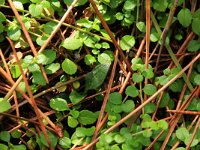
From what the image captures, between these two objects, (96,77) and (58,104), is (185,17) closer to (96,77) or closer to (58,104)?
(96,77)

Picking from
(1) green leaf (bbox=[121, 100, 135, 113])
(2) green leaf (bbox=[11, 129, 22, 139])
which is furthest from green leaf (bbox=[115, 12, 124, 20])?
(2) green leaf (bbox=[11, 129, 22, 139])

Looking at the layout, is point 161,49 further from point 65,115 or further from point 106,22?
point 65,115

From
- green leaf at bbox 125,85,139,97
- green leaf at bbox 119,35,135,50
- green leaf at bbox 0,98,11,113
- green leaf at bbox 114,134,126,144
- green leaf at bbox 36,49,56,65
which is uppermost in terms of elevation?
green leaf at bbox 119,35,135,50

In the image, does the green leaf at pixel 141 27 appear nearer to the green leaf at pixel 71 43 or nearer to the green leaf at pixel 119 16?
the green leaf at pixel 119 16

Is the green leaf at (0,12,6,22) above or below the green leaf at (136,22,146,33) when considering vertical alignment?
above

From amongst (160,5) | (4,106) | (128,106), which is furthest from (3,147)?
(160,5)

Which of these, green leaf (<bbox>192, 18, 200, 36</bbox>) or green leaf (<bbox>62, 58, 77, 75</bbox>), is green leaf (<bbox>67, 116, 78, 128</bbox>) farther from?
green leaf (<bbox>192, 18, 200, 36</bbox>)

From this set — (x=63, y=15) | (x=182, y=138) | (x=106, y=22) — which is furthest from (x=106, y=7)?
(x=182, y=138)

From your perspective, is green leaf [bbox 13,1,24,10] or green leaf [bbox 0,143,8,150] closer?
green leaf [bbox 0,143,8,150]
